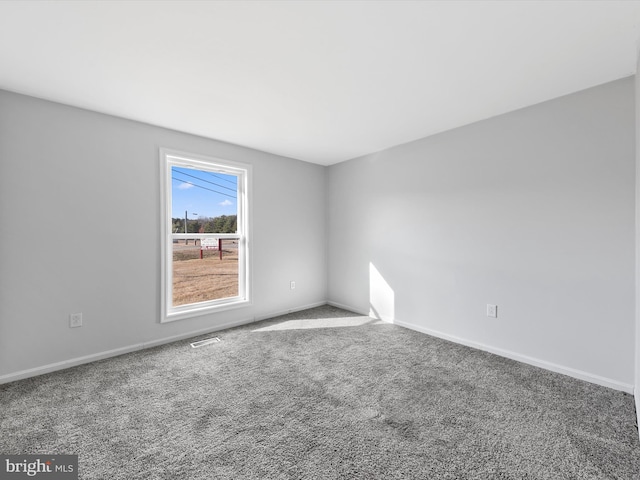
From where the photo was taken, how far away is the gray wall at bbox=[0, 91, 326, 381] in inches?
88.3

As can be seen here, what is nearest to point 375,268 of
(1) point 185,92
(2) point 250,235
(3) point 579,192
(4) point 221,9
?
(2) point 250,235

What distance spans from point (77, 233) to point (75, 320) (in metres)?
0.79

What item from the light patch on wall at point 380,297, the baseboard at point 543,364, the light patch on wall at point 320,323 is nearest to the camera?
the baseboard at point 543,364

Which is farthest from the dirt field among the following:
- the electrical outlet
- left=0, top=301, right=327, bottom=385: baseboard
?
the electrical outlet

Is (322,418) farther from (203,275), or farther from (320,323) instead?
(203,275)

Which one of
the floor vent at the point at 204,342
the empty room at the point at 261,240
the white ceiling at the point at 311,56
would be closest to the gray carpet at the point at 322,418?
the empty room at the point at 261,240

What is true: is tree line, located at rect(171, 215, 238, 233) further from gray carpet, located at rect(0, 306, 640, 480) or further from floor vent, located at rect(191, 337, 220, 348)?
gray carpet, located at rect(0, 306, 640, 480)

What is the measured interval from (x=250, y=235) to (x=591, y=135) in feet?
11.6

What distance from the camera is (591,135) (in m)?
2.20

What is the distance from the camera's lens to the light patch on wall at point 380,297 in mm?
3750

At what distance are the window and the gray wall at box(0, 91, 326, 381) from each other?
12cm

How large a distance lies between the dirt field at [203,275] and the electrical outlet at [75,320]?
2.87ft

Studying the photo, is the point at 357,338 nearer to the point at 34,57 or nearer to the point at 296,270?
the point at 296,270

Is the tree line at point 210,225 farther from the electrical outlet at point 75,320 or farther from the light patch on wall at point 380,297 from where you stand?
the light patch on wall at point 380,297
